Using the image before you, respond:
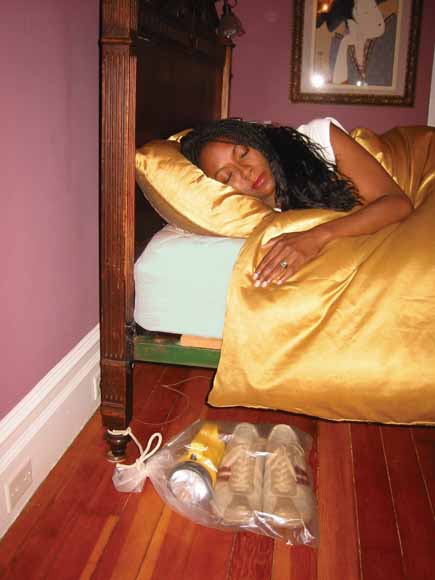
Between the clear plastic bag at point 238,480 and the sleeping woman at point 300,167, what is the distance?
0.67m

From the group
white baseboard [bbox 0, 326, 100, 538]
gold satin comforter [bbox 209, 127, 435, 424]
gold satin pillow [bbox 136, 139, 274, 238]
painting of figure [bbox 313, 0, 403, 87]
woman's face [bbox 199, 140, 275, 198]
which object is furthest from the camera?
painting of figure [bbox 313, 0, 403, 87]

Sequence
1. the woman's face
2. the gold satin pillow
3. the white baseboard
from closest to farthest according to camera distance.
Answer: the white baseboard
the gold satin pillow
the woman's face

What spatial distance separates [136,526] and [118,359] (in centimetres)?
40

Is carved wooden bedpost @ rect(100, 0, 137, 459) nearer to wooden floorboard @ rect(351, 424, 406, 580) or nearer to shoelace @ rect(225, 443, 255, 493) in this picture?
shoelace @ rect(225, 443, 255, 493)

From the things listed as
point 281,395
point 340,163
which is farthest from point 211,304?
point 340,163

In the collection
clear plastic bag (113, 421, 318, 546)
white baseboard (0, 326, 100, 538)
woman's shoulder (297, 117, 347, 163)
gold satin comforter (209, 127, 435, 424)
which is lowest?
clear plastic bag (113, 421, 318, 546)

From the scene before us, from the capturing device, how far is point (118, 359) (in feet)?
4.53

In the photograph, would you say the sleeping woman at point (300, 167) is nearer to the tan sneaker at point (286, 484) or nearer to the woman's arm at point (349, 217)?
the woman's arm at point (349, 217)

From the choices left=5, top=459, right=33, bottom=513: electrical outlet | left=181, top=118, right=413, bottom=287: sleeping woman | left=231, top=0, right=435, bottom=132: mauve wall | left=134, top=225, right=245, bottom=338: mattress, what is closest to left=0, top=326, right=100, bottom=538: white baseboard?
left=5, top=459, right=33, bottom=513: electrical outlet

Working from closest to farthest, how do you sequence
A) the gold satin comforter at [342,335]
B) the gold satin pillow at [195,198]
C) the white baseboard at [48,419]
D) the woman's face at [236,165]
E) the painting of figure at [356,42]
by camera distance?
1. the gold satin comforter at [342,335]
2. the white baseboard at [48,419]
3. the gold satin pillow at [195,198]
4. the woman's face at [236,165]
5. the painting of figure at [356,42]

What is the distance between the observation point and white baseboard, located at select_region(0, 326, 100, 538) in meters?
1.23

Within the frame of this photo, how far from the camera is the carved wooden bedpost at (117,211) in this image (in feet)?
3.86

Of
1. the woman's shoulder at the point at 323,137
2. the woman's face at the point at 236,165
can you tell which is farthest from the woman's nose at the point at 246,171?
the woman's shoulder at the point at 323,137

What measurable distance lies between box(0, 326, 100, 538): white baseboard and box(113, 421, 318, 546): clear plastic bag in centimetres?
21
